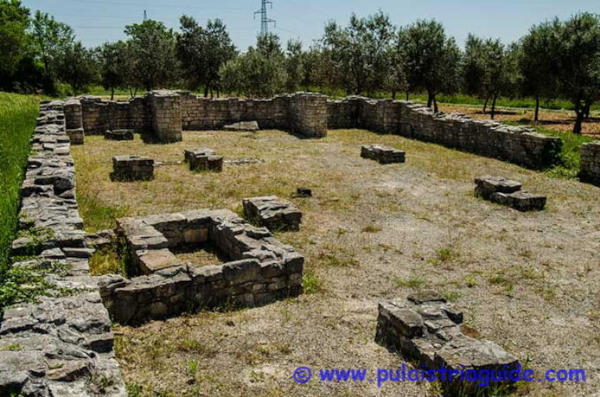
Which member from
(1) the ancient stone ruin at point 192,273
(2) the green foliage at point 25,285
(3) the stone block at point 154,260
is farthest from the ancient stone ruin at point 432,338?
(2) the green foliage at point 25,285

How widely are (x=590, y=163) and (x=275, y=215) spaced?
9995 millimetres

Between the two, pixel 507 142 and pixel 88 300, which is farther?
pixel 507 142

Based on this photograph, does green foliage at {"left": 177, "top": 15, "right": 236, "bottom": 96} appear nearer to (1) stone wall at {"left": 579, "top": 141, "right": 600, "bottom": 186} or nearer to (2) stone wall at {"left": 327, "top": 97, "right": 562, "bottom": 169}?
(2) stone wall at {"left": 327, "top": 97, "right": 562, "bottom": 169}

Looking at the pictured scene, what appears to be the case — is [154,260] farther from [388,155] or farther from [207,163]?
[388,155]

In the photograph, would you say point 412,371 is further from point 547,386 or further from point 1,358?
point 1,358

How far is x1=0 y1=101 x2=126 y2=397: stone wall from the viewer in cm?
350

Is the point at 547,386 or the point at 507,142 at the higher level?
the point at 507,142

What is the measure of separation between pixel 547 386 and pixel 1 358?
5127 mm

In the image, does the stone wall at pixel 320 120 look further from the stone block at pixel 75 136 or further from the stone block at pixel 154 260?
the stone block at pixel 154 260

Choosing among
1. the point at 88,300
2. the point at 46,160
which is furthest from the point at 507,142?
the point at 88,300

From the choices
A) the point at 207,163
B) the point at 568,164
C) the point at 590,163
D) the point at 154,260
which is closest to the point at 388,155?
the point at 568,164

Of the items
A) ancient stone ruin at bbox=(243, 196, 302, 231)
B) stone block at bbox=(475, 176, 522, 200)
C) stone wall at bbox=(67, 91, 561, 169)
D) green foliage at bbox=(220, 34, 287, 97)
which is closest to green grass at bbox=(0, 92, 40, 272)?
stone wall at bbox=(67, 91, 561, 169)

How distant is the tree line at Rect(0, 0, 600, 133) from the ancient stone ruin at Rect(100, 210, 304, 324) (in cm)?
2297

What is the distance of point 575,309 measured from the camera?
693 cm
